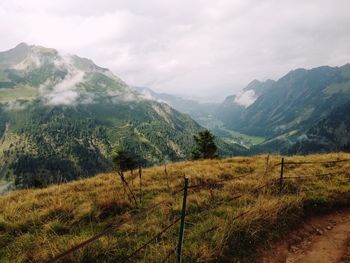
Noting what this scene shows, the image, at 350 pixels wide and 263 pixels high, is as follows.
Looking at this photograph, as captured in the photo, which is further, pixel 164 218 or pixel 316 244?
pixel 164 218

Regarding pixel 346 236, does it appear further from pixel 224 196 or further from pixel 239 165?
pixel 239 165

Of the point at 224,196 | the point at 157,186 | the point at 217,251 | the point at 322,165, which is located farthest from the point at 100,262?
the point at 322,165

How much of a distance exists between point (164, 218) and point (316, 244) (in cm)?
471

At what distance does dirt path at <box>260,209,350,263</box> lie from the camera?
25.7 ft

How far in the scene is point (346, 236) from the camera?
353 inches

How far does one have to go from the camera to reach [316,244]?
340 inches

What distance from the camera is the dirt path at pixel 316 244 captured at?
7.84 meters

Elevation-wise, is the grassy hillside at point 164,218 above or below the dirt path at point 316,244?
above

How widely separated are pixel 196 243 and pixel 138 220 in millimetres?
2387

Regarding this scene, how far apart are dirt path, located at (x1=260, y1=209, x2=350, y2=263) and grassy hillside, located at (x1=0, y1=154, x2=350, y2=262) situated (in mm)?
381

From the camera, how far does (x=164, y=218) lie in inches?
370

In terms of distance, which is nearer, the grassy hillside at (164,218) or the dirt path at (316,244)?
the grassy hillside at (164,218)

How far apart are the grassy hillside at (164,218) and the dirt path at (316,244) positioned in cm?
38

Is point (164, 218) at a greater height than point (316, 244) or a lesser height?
greater
